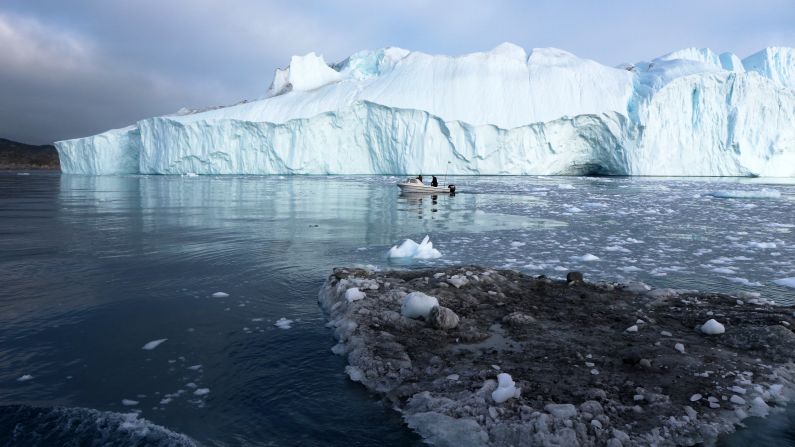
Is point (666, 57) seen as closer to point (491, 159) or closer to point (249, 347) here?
point (491, 159)

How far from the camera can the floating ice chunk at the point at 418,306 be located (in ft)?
14.3

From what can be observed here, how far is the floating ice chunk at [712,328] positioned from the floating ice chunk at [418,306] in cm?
222

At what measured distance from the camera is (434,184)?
22.4 m

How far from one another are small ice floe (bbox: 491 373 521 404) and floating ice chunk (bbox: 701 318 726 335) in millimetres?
2053

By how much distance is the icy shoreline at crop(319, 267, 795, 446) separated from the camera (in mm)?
2713

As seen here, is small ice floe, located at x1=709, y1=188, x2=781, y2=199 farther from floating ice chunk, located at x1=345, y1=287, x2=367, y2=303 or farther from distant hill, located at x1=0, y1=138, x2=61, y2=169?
distant hill, located at x1=0, y1=138, x2=61, y2=169

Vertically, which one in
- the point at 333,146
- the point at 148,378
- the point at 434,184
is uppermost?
the point at 333,146

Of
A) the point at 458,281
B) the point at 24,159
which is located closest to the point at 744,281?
the point at 458,281

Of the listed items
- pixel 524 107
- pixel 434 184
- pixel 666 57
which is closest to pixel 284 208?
pixel 434 184

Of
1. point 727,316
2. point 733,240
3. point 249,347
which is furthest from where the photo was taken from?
point 733,240

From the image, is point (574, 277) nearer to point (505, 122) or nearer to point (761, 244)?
point (761, 244)

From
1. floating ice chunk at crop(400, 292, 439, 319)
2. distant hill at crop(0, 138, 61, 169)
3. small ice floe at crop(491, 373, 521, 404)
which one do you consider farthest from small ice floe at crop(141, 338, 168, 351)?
distant hill at crop(0, 138, 61, 169)

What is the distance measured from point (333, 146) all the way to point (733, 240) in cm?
3260

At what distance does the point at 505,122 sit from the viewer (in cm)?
3441
